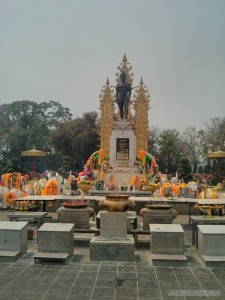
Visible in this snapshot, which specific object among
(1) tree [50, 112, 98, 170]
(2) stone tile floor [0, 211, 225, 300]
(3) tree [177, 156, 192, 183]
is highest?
(1) tree [50, 112, 98, 170]

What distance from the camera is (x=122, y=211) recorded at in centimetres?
913

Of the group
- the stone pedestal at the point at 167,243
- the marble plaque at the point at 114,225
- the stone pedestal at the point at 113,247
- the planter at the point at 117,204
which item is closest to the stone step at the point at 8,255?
the stone pedestal at the point at 113,247

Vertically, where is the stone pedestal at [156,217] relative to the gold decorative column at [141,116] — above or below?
below

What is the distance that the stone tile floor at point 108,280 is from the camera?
20.3ft

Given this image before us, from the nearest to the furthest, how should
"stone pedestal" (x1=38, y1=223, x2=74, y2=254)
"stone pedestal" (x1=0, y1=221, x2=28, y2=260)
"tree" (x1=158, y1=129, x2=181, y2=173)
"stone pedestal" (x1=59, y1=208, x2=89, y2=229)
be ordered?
"stone pedestal" (x1=38, y1=223, x2=74, y2=254)
"stone pedestal" (x1=0, y1=221, x2=28, y2=260)
"stone pedestal" (x1=59, y1=208, x2=89, y2=229)
"tree" (x1=158, y1=129, x2=181, y2=173)

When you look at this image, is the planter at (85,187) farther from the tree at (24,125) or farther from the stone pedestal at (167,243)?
the tree at (24,125)

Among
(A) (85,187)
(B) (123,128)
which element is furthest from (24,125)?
(A) (85,187)

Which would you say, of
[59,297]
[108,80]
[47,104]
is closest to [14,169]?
[108,80]

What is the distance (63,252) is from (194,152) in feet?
167

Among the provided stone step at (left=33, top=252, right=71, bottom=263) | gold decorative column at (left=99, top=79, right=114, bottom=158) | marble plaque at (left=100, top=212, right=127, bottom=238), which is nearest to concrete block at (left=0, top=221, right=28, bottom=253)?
stone step at (left=33, top=252, right=71, bottom=263)

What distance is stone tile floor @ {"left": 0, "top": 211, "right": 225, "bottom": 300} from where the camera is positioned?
6195mm

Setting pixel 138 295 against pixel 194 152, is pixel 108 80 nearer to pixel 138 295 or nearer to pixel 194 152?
pixel 194 152

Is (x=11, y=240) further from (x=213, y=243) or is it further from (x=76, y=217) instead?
(x=213, y=243)

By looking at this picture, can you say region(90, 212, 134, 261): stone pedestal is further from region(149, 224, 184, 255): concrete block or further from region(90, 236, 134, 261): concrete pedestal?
region(149, 224, 184, 255): concrete block
